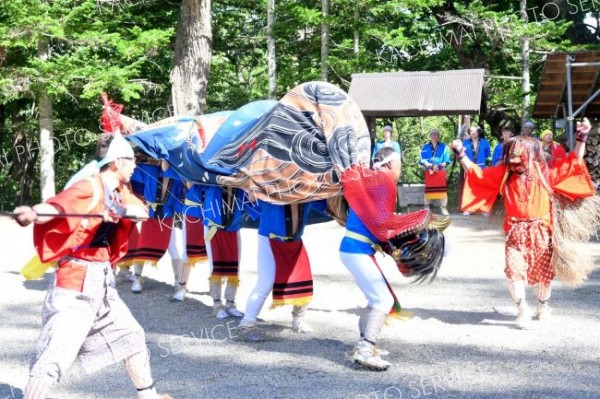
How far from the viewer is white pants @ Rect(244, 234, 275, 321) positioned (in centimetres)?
575

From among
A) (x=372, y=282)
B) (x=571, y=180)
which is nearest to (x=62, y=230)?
(x=372, y=282)

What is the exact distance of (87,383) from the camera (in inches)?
184

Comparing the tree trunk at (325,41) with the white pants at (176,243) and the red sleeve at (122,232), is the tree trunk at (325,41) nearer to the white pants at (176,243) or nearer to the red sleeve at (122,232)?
the white pants at (176,243)

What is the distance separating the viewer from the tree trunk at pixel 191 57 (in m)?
14.2

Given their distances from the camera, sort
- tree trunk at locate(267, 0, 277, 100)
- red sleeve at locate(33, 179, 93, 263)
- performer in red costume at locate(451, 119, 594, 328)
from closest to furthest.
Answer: red sleeve at locate(33, 179, 93, 263) → performer in red costume at locate(451, 119, 594, 328) → tree trunk at locate(267, 0, 277, 100)

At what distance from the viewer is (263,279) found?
575 cm

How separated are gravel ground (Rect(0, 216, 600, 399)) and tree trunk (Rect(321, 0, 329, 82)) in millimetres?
10651

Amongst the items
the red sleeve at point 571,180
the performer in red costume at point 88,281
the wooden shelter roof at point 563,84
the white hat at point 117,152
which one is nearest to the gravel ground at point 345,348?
the performer in red costume at point 88,281

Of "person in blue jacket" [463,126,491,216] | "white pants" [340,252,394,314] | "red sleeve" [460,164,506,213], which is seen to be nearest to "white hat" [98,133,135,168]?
"white pants" [340,252,394,314]

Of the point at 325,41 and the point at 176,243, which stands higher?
the point at 325,41

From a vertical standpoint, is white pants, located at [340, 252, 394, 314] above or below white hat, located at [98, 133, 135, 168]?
below

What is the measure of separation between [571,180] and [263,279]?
2.72 meters

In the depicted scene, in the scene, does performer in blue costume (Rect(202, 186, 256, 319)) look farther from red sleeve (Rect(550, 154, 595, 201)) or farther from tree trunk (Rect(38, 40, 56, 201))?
tree trunk (Rect(38, 40, 56, 201))

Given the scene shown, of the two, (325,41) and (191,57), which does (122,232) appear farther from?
(325,41)
